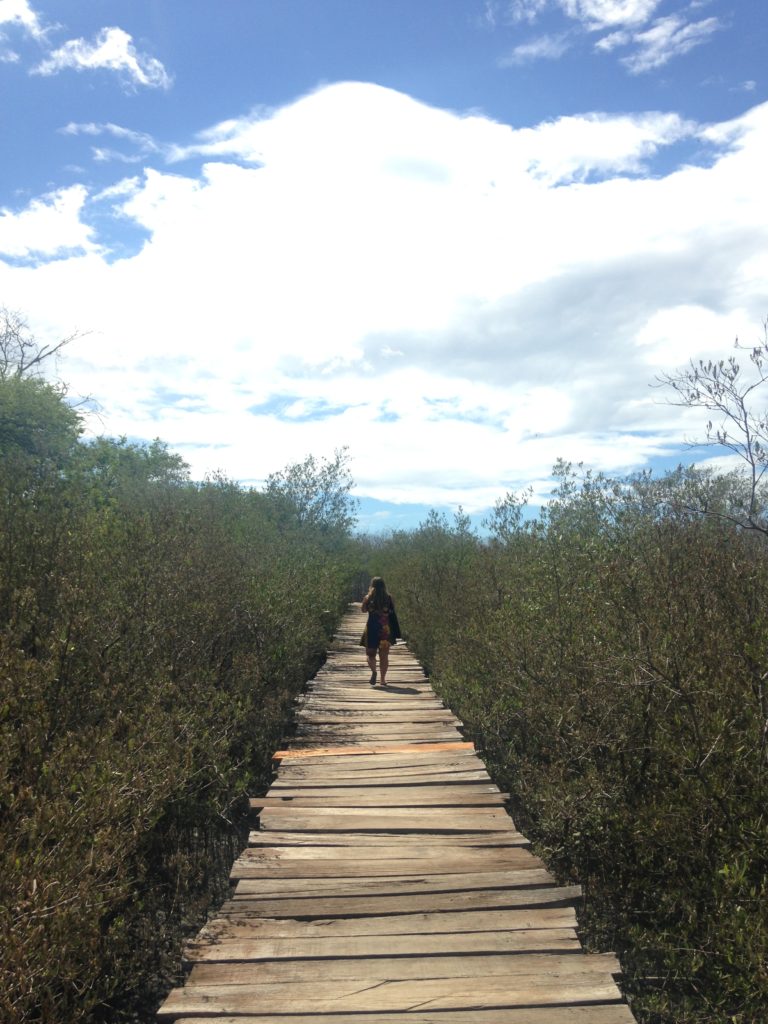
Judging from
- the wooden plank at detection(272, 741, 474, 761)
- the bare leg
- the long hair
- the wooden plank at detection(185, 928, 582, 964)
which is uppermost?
the long hair

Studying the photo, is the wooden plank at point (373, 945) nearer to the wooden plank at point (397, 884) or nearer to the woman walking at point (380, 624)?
the wooden plank at point (397, 884)

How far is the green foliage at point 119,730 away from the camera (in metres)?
3.26

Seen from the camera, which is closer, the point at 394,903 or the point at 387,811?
the point at 394,903

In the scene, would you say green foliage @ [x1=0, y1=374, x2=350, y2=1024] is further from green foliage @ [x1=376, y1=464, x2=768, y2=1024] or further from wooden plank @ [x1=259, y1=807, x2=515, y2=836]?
green foliage @ [x1=376, y1=464, x2=768, y2=1024]

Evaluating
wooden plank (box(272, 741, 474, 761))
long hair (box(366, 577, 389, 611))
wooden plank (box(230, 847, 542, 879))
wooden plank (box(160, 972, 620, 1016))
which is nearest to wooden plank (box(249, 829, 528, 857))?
wooden plank (box(230, 847, 542, 879))

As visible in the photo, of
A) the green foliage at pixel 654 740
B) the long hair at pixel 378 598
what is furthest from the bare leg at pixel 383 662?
the green foliage at pixel 654 740

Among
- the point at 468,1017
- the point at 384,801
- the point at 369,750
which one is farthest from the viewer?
the point at 369,750

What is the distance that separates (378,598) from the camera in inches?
450

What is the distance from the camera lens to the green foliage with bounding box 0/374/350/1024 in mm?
3264

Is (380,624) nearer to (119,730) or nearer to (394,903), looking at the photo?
(119,730)

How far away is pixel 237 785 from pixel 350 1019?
2969 millimetres

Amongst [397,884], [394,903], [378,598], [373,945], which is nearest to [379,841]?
[397,884]

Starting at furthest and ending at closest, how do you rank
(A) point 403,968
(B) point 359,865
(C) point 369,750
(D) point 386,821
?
(C) point 369,750, (D) point 386,821, (B) point 359,865, (A) point 403,968

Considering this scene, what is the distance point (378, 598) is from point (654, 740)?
264 inches
